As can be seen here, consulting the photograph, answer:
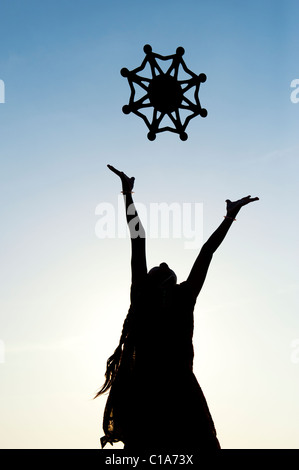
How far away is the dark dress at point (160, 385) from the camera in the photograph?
4.77 meters

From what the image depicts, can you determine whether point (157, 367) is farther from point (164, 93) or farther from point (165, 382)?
point (164, 93)

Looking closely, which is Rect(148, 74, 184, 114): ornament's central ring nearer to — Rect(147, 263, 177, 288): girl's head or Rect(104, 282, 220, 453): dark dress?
Rect(147, 263, 177, 288): girl's head

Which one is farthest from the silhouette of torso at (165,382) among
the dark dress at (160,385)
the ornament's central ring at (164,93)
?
the ornament's central ring at (164,93)

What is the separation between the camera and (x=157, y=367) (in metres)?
4.98

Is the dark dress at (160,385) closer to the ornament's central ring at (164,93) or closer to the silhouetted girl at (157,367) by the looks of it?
the silhouetted girl at (157,367)

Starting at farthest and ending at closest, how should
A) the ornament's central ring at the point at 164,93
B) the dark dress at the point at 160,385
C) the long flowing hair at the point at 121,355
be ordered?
the ornament's central ring at the point at 164,93 → the long flowing hair at the point at 121,355 → the dark dress at the point at 160,385

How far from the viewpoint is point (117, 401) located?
16.4 feet

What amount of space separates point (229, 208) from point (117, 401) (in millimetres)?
2092

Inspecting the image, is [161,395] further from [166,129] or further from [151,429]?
[166,129]

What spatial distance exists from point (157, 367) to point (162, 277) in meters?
0.81

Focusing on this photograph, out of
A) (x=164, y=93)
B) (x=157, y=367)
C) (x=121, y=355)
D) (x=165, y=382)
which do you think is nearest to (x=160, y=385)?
(x=165, y=382)

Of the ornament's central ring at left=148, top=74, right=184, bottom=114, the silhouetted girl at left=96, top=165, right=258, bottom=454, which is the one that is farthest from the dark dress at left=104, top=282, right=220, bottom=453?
the ornament's central ring at left=148, top=74, right=184, bottom=114
